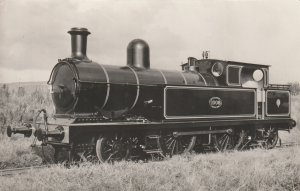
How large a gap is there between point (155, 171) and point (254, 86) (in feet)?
20.8

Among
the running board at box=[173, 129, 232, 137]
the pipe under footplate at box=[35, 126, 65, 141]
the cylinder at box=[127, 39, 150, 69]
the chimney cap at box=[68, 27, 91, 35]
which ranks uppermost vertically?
the chimney cap at box=[68, 27, 91, 35]

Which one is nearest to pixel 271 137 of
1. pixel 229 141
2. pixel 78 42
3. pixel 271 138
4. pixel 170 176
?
pixel 271 138

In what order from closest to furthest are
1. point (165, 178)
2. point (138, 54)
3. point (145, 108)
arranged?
point (165, 178) < point (145, 108) < point (138, 54)

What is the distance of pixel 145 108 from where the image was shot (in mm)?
9117

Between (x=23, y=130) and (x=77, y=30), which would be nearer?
(x=23, y=130)

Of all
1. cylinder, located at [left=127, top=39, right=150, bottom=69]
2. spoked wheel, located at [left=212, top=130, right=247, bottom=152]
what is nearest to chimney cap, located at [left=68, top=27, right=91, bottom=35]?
cylinder, located at [left=127, top=39, right=150, bottom=69]

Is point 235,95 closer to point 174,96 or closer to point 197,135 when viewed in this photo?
point 197,135

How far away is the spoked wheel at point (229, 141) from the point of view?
10.2m

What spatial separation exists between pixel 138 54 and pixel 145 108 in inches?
53.4

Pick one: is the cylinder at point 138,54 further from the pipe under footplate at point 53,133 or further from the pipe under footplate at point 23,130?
the pipe under footplate at point 23,130

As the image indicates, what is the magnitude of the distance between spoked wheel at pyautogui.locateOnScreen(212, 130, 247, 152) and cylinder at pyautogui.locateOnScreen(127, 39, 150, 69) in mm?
2669

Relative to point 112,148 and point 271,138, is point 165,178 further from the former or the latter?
point 271,138

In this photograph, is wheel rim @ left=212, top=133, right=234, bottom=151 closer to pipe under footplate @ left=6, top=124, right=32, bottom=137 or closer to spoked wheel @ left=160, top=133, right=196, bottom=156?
spoked wheel @ left=160, top=133, right=196, bottom=156

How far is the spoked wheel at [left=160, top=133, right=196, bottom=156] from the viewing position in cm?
901
